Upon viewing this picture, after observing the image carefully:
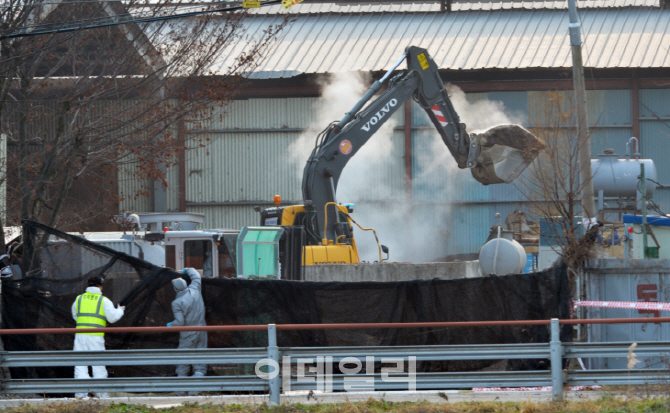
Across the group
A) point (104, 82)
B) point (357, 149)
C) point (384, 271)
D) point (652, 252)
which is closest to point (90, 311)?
point (104, 82)

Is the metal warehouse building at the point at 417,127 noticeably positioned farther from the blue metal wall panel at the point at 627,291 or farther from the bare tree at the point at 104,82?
the blue metal wall panel at the point at 627,291

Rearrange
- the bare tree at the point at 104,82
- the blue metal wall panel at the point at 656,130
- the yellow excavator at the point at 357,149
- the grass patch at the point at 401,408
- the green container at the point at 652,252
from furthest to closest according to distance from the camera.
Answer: the blue metal wall panel at the point at 656,130
the yellow excavator at the point at 357,149
the green container at the point at 652,252
the bare tree at the point at 104,82
the grass patch at the point at 401,408

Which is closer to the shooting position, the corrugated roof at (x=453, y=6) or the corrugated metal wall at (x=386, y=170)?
the corrugated metal wall at (x=386, y=170)

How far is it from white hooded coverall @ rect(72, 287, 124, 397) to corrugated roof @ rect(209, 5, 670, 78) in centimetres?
1817

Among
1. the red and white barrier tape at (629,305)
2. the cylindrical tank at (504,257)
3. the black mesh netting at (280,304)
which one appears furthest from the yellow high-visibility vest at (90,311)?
the cylindrical tank at (504,257)

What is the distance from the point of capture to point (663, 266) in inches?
392

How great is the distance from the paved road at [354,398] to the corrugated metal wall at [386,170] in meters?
18.9

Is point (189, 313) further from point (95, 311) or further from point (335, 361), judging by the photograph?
point (335, 361)

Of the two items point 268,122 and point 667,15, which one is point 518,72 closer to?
point 667,15

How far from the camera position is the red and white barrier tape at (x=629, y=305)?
8.82 metres

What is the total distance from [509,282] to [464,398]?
2161mm

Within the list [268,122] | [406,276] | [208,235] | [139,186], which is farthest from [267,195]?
[406,276]

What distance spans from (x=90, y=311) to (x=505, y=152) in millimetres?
9395

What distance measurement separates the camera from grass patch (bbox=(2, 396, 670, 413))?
7188 mm
